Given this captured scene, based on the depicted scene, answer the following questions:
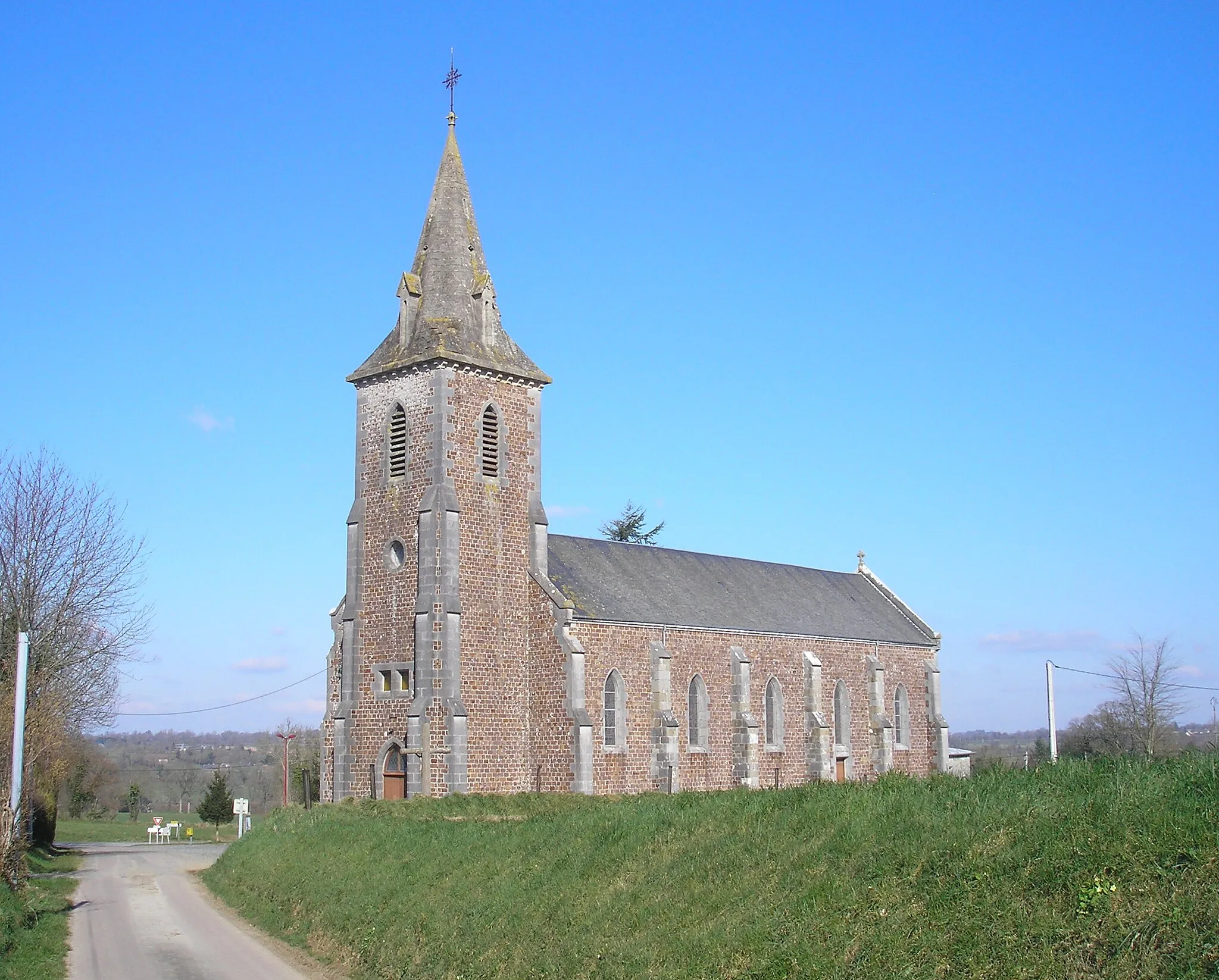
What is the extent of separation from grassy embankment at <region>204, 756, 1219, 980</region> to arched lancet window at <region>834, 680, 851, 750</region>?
25621mm

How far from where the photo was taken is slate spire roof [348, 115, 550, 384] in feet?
121

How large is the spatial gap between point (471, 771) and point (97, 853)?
21.4 meters

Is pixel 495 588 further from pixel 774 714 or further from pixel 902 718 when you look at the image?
pixel 902 718

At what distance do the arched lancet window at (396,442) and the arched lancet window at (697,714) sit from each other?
39.3 ft

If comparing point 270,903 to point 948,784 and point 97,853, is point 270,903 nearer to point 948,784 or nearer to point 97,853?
point 948,784

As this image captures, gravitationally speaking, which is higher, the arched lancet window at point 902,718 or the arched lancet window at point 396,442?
the arched lancet window at point 396,442

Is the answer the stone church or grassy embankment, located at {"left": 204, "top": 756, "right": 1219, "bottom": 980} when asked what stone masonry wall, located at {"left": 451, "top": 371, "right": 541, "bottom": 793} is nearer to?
the stone church

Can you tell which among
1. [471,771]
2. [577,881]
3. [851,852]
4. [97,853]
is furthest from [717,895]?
[97,853]

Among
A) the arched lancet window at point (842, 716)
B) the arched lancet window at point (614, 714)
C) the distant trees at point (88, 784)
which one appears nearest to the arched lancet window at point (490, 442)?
the arched lancet window at point (614, 714)

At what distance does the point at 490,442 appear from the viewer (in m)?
37.1

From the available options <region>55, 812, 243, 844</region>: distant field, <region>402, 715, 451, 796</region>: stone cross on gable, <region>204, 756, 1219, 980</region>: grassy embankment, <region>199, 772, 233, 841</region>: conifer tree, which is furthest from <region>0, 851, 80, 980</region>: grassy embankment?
<region>199, 772, 233, 841</region>: conifer tree

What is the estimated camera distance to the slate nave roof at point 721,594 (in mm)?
39688

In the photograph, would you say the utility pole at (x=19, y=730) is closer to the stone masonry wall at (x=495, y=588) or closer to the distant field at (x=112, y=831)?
the stone masonry wall at (x=495, y=588)

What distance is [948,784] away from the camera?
15.7 metres
